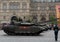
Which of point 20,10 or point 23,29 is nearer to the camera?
point 23,29

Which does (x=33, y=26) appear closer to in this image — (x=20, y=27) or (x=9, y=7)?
(x=20, y=27)

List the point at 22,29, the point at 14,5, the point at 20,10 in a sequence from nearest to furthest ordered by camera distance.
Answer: the point at 22,29 < the point at 20,10 < the point at 14,5

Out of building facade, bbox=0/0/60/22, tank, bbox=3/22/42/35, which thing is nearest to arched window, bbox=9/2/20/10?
building facade, bbox=0/0/60/22

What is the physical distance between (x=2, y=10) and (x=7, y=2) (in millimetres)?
2874

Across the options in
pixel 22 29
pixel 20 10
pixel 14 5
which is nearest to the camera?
pixel 22 29

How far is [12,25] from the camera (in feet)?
127

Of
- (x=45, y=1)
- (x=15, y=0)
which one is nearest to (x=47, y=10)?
(x=45, y=1)

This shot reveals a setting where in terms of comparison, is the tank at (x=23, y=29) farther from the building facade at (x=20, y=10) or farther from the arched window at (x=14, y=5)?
the arched window at (x=14, y=5)

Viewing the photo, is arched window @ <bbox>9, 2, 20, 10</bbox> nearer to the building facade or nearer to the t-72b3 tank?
the building facade

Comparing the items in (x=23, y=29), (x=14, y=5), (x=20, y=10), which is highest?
(x=23, y=29)

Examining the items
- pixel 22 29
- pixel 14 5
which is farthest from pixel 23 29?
pixel 14 5

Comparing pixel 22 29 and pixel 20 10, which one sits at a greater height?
pixel 22 29

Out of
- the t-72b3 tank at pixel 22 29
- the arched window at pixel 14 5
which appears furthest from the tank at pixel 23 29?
the arched window at pixel 14 5

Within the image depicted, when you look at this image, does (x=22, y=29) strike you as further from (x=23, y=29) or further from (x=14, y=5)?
(x=14, y=5)
